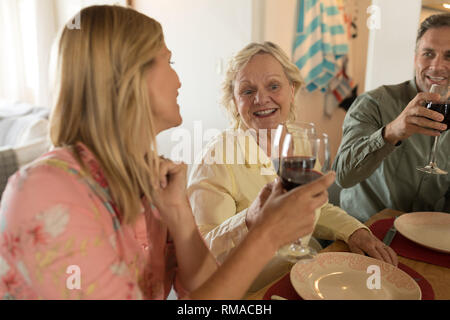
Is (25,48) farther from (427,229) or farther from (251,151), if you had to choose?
(427,229)

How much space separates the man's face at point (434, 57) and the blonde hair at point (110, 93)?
1.33 meters

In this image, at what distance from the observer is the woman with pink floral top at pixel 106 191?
0.62 metres

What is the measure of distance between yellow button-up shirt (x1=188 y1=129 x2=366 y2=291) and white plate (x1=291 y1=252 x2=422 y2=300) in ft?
0.63

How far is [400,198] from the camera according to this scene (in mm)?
1709

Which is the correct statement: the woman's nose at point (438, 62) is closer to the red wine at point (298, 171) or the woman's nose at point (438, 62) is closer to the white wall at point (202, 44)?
the red wine at point (298, 171)

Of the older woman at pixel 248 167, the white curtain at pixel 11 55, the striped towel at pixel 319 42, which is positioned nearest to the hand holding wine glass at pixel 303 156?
the older woman at pixel 248 167

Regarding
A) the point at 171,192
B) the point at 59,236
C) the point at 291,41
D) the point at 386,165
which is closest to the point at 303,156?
the point at 171,192

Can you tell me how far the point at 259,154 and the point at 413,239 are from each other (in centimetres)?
58

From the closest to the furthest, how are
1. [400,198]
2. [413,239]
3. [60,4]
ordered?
[413,239] < [400,198] < [60,4]

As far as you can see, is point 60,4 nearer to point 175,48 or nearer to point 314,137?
point 175,48

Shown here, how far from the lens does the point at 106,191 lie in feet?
2.49

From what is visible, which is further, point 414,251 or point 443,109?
point 443,109

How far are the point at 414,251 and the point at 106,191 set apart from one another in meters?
0.86

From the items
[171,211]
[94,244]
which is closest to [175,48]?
[171,211]
